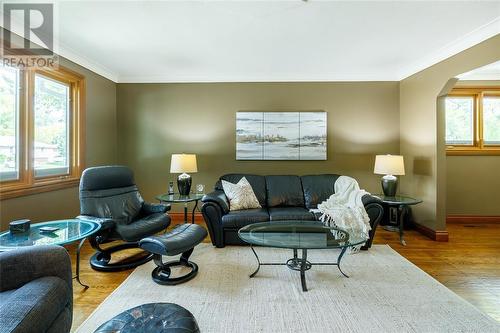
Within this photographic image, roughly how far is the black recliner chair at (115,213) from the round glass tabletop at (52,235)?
18cm

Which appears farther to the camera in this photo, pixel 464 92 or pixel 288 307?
pixel 464 92

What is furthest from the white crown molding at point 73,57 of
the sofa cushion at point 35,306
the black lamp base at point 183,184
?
the sofa cushion at point 35,306

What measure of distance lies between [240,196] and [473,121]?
422 centimetres

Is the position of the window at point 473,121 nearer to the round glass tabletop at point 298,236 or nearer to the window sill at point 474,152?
the window sill at point 474,152

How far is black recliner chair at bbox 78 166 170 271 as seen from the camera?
8.52 feet

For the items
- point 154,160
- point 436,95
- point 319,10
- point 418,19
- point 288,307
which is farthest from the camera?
point 154,160

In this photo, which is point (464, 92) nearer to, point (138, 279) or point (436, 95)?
point (436, 95)

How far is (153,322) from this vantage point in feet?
4.14

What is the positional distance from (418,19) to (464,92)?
250 centimetres

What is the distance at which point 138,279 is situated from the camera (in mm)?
2451

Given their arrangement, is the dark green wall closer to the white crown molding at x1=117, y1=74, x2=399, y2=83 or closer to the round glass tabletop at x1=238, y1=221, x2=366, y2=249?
the white crown molding at x1=117, y1=74, x2=399, y2=83

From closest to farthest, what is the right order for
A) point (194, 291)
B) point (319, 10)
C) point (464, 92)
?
1. point (194, 291)
2. point (319, 10)
3. point (464, 92)

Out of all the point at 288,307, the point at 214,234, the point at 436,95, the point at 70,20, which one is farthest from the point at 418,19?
the point at 70,20

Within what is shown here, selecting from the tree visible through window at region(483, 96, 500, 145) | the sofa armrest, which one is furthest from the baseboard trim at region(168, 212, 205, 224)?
the tree visible through window at region(483, 96, 500, 145)
